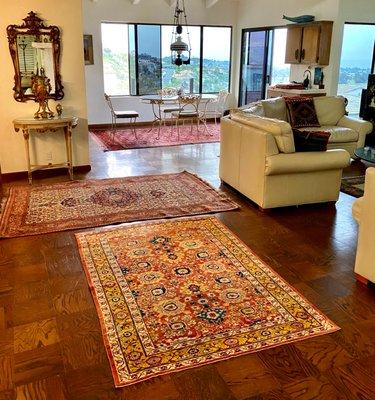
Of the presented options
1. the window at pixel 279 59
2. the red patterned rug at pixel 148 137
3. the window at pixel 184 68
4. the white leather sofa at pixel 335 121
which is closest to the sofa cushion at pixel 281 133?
the white leather sofa at pixel 335 121

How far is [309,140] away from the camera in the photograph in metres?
4.34

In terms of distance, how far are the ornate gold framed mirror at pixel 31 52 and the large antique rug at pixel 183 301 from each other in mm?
2521

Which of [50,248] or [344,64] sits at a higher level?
[344,64]

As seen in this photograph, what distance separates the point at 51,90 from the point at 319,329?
14.4ft

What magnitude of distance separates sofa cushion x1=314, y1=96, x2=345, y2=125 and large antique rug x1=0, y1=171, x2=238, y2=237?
99.4 inches

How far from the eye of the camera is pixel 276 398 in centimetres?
197

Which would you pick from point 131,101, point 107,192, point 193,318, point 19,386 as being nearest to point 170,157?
point 107,192

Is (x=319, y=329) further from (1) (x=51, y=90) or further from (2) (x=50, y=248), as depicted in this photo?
(1) (x=51, y=90)

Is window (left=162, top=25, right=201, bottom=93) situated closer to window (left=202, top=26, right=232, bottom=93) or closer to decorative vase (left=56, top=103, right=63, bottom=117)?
window (left=202, top=26, right=232, bottom=93)

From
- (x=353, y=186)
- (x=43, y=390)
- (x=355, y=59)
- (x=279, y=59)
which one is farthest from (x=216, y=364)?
(x=279, y=59)

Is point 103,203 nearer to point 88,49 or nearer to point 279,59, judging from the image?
point 88,49

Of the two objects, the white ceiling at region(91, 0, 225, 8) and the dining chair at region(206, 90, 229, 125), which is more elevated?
the white ceiling at region(91, 0, 225, 8)

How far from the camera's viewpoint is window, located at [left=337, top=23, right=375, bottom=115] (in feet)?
25.5

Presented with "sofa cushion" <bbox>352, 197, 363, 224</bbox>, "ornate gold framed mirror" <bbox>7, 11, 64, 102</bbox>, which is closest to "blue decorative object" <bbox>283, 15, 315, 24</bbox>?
"ornate gold framed mirror" <bbox>7, 11, 64, 102</bbox>
